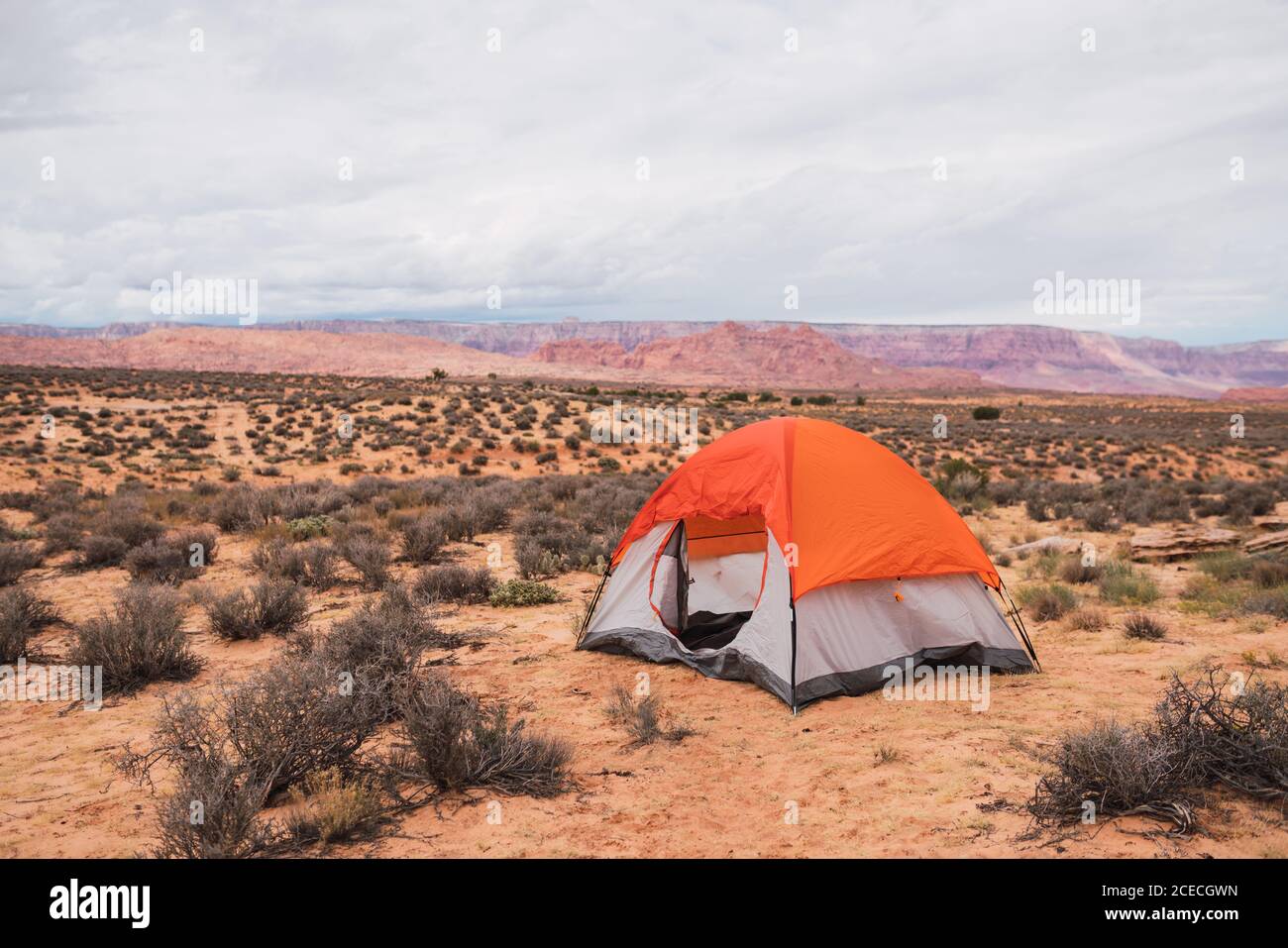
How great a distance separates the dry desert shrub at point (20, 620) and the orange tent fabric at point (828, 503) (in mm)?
7105

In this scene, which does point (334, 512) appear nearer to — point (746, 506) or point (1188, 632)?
point (746, 506)

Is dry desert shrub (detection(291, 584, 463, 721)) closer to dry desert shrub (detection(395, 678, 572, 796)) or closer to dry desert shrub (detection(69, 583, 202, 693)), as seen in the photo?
dry desert shrub (detection(395, 678, 572, 796))

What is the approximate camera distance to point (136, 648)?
7250 millimetres

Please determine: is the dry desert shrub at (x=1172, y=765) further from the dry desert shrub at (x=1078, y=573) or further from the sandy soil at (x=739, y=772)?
the dry desert shrub at (x=1078, y=573)

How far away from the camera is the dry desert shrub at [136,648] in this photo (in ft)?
23.6

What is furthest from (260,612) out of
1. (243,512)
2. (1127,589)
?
(1127,589)

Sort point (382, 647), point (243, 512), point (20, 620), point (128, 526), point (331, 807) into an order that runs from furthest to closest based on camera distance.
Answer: point (243, 512)
point (128, 526)
point (20, 620)
point (382, 647)
point (331, 807)

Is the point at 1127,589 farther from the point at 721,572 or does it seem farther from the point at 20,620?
the point at 20,620

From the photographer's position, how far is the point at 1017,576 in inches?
466

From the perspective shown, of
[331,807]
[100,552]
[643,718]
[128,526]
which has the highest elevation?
[128,526]

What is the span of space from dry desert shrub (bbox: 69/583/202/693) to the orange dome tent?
418 centimetres

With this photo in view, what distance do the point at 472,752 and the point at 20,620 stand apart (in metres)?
6.42

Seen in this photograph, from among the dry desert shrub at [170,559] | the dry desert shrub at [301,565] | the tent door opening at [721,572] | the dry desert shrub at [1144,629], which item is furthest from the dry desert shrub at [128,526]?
the dry desert shrub at [1144,629]

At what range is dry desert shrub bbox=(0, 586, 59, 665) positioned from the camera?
309 inches
